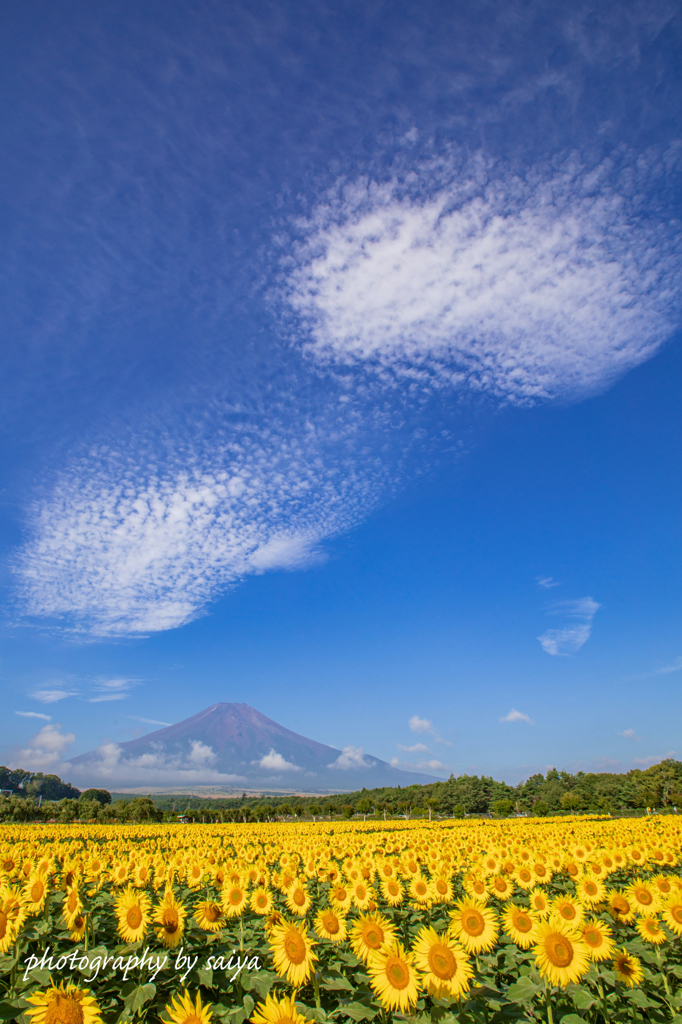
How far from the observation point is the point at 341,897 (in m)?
6.96

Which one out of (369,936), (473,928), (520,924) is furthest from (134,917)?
(520,924)

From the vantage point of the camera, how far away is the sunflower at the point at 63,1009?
3914 mm

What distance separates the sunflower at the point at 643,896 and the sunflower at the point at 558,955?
2724 millimetres

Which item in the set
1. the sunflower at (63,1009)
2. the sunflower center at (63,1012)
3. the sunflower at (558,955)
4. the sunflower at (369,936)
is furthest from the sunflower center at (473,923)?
the sunflower center at (63,1012)

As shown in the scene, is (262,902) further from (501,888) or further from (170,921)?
(501,888)

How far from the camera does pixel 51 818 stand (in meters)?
66.1

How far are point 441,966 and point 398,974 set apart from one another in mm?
387

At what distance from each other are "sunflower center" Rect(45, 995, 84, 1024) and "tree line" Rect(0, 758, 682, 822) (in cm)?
7421


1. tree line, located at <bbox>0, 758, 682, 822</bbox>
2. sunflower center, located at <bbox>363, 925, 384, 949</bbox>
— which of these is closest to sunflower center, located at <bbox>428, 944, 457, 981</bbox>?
sunflower center, located at <bbox>363, 925, 384, 949</bbox>

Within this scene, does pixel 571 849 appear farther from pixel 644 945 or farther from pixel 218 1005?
pixel 218 1005

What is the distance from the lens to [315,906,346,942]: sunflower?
584 cm

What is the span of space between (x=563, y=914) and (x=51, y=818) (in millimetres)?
82451

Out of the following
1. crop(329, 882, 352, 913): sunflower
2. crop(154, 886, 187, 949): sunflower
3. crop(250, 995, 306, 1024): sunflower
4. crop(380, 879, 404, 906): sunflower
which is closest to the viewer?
crop(250, 995, 306, 1024): sunflower

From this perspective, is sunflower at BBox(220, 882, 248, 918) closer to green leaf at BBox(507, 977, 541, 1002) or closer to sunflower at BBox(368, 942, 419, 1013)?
sunflower at BBox(368, 942, 419, 1013)
